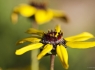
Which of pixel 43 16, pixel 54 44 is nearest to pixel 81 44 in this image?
pixel 54 44

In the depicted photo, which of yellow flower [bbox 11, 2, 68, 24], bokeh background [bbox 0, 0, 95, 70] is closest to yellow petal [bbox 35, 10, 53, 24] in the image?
yellow flower [bbox 11, 2, 68, 24]

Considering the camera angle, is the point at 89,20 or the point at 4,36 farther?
the point at 89,20

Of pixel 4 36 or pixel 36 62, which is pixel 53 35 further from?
pixel 4 36

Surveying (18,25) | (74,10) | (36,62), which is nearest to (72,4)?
(74,10)

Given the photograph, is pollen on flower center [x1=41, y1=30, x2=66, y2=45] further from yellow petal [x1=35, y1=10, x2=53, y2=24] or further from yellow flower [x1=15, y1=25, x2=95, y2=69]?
yellow petal [x1=35, y1=10, x2=53, y2=24]

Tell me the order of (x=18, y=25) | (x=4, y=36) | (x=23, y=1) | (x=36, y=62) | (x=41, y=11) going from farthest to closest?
(x=23, y=1) → (x=18, y=25) → (x=4, y=36) → (x=41, y=11) → (x=36, y=62)

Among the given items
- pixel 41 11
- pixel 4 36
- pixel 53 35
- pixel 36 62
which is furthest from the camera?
pixel 4 36
